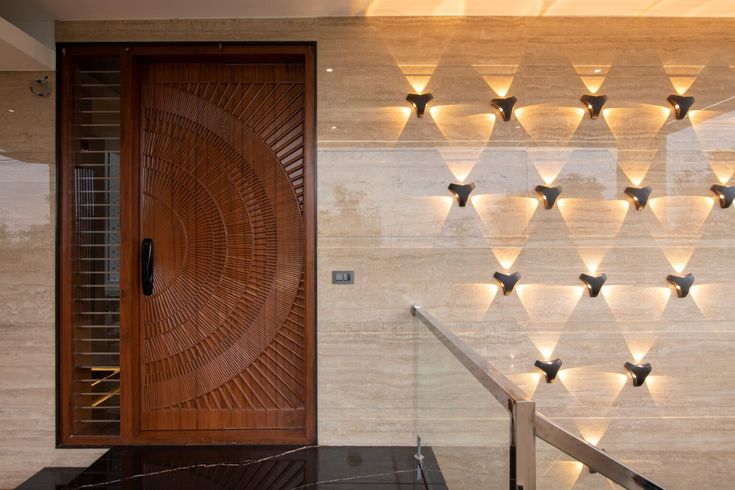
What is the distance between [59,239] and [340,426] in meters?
2.04

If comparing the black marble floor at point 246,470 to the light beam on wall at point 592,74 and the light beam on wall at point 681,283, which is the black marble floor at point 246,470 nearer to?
the light beam on wall at point 681,283

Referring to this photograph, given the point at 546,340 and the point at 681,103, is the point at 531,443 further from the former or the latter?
the point at 681,103

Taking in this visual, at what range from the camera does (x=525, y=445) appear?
119 cm

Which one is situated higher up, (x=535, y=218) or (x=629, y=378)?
(x=535, y=218)

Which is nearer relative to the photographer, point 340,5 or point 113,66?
point 340,5

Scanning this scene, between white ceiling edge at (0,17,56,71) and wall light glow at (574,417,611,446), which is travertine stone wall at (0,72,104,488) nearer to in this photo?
white ceiling edge at (0,17,56,71)

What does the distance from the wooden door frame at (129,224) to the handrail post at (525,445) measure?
212cm

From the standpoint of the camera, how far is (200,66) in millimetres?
3369

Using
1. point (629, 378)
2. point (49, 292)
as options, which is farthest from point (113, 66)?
point (629, 378)

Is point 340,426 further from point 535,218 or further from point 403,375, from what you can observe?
point 535,218

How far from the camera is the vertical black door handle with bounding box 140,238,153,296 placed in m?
3.25

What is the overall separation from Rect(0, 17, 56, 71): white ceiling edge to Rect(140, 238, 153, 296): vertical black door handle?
1.18m

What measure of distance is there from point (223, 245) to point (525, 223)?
6.15 feet

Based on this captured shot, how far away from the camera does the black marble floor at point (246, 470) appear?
2732 millimetres
